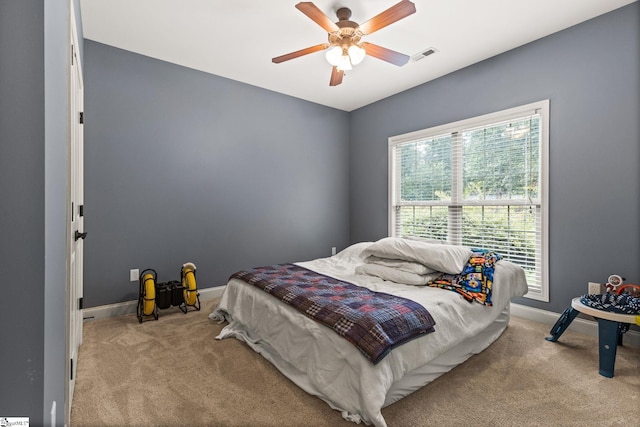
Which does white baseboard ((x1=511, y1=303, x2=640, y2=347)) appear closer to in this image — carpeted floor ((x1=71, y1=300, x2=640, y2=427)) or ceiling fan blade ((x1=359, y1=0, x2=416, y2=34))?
carpeted floor ((x1=71, y1=300, x2=640, y2=427))

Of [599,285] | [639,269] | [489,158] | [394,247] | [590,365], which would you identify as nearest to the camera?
[590,365]

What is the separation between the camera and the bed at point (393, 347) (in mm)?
1574

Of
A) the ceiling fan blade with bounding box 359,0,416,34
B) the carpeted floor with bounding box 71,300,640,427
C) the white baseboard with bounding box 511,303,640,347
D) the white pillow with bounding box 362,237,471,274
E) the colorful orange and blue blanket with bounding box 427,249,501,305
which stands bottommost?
the carpeted floor with bounding box 71,300,640,427

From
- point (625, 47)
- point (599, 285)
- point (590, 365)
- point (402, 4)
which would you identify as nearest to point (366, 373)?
point (590, 365)

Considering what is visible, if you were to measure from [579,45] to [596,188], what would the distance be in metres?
1.25

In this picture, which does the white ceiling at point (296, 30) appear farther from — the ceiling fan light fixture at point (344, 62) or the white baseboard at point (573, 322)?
the white baseboard at point (573, 322)

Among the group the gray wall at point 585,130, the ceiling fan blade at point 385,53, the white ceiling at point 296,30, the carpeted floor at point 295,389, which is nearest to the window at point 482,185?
the gray wall at point 585,130

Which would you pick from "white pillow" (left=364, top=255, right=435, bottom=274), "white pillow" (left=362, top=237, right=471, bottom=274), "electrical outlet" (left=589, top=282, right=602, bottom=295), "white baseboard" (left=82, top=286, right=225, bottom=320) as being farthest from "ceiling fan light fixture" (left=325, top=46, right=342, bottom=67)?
"white baseboard" (left=82, top=286, right=225, bottom=320)

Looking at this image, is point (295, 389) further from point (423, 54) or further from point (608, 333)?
point (423, 54)

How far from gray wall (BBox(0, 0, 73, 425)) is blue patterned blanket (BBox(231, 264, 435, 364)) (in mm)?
1225

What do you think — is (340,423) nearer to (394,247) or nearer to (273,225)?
(394,247)

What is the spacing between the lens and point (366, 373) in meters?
1.49

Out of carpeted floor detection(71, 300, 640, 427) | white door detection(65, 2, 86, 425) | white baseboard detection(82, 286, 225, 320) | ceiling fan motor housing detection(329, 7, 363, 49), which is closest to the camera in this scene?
white door detection(65, 2, 86, 425)

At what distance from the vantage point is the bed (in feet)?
5.16
